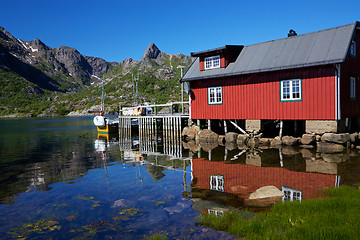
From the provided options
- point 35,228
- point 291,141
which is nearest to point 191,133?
point 291,141

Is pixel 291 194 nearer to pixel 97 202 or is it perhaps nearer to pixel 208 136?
pixel 97 202

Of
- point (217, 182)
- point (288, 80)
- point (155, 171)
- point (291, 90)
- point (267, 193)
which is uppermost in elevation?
point (288, 80)

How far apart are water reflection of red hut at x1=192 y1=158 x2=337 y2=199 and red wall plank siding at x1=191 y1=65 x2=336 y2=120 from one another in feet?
25.1

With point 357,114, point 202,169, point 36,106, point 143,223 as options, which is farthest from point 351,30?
point 36,106

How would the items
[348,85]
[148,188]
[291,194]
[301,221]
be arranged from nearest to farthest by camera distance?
1. [301,221]
2. [291,194]
3. [148,188]
4. [348,85]

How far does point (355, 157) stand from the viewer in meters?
15.9

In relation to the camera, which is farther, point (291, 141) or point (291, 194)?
point (291, 141)

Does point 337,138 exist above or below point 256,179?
above

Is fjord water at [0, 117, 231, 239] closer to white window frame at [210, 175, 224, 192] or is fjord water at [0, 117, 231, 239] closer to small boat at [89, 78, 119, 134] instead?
white window frame at [210, 175, 224, 192]

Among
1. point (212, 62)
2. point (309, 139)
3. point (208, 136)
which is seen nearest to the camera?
point (309, 139)

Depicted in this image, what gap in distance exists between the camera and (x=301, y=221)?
657 centimetres

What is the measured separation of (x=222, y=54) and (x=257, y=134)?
7.63 m

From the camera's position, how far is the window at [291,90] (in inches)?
801

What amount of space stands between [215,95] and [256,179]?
45.4ft
